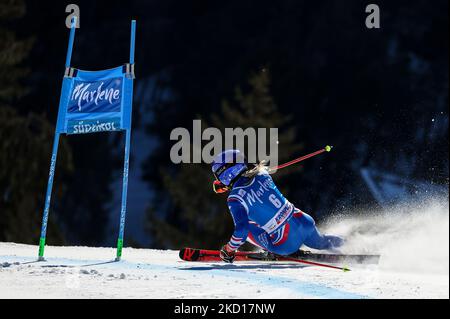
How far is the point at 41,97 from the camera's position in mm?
33188

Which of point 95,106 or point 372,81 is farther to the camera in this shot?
point 372,81

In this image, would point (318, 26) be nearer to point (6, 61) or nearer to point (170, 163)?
point (170, 163)

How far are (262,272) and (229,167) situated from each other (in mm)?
1339

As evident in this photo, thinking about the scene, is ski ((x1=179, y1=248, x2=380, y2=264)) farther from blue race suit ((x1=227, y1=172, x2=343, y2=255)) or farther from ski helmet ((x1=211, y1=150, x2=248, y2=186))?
ski helmet ((x1=211, y1=150, x2=248, y2=186))

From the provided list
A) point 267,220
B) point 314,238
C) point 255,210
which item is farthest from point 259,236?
point 314,238

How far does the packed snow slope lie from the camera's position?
21.5 feet

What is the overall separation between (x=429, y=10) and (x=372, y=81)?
5.08 metres

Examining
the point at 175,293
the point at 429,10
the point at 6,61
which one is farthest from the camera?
the point at 429,10

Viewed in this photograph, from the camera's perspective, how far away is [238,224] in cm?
866

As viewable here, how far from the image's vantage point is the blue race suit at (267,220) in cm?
873

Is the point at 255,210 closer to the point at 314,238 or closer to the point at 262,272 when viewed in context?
the point at 262,272

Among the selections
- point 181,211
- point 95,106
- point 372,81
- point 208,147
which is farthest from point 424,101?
point 95,106

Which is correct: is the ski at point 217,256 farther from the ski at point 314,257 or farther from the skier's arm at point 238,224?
the skier's arm at point 238,224

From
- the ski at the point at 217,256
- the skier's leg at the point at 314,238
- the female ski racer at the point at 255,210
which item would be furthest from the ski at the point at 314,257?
the female ski racer at the point at 255,210
